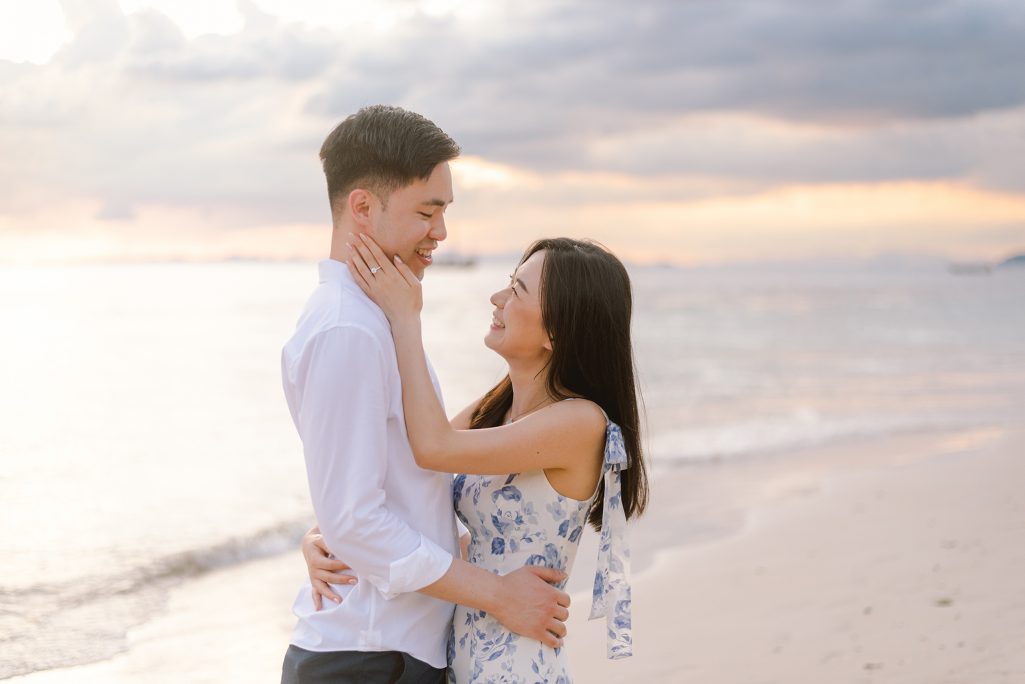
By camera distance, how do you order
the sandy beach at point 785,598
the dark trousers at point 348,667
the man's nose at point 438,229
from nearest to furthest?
the dark trousers at point 348,667
the man's nose at point 438,229
the sandy beach at point 785,598

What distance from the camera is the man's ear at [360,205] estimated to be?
2822 mm

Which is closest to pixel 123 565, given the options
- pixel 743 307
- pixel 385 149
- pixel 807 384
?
pixel 385 149

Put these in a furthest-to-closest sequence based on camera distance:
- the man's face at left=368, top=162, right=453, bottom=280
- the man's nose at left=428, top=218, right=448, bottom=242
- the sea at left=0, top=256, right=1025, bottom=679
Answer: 1. the sea at left=0, top=256, right=1025, bottom=679
2. the man's nose at left=428, top=218, right=448, bottom=242
3. the man's face at left=368, top=162, right=453, bottom=280

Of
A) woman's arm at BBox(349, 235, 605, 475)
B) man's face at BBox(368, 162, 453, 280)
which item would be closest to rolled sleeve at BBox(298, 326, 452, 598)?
woman's arm at BBox(349, 235, 605, 475)

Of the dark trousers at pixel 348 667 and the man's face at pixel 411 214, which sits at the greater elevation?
the man's face at pixel 411 214

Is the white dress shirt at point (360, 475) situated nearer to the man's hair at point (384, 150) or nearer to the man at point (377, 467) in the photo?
the man at point (377, 467)

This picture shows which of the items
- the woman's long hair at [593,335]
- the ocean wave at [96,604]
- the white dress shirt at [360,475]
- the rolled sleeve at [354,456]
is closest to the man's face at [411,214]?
the white dress shirt at [360,475]

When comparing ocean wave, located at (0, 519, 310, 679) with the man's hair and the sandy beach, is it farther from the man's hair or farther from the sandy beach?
the man's hair

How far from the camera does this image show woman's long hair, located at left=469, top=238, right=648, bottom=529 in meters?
3.19

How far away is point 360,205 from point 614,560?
133 centimetres

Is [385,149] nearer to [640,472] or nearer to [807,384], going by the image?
[640,472]

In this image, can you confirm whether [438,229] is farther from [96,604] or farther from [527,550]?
[96,604]

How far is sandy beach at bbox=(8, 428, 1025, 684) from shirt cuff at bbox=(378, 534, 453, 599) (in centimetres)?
378

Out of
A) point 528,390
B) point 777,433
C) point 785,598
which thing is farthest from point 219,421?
point 528,390
